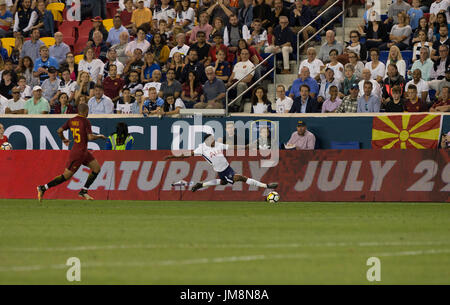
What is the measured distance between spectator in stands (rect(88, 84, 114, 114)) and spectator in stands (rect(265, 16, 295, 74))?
4871mm

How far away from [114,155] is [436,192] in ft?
26.7

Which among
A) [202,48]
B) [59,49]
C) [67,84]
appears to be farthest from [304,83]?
[59,49]

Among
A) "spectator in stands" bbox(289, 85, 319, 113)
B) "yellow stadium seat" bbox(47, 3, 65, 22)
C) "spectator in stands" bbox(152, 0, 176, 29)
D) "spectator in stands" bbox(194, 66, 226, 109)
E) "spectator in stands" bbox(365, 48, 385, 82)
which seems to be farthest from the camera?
"yellow stadium seat" bbox(47, 3, 65, 22)

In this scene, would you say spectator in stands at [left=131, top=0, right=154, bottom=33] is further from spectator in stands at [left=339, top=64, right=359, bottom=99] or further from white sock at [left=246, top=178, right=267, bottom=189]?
white sock at [left=246, top=178, right=267, bottom=189]

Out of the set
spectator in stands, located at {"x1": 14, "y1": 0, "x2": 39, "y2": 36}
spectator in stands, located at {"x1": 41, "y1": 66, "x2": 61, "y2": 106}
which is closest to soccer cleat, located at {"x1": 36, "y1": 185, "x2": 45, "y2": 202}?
spectator in stands, located at {"x1": 41, "y1": 66, "x2": 61, "y2": 106}

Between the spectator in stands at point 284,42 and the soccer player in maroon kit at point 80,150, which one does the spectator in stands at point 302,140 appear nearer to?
the spectator in stands at point 284,42

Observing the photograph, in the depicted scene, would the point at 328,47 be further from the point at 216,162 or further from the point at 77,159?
the point at 77,159

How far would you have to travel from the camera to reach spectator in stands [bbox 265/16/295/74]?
26.7 m

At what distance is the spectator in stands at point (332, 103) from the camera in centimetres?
2459

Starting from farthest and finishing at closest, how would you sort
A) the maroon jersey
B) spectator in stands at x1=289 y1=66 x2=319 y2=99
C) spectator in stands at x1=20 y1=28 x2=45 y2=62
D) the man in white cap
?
spectator in stands at x1=20 y1=28 x2=45 y2=62 < the man in white cap < spectator in stands at x1=289 y1=66 x2=319 y2=99 < the maroon jersey

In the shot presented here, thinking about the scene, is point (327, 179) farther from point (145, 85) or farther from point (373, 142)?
point (145, 85)

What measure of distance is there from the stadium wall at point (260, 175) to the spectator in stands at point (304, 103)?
2376 millimetres

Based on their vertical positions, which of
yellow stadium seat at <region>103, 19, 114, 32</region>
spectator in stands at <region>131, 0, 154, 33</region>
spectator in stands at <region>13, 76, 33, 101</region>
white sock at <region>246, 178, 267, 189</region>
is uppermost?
spectator in stands at <region>131, 0, 154, 33</region>

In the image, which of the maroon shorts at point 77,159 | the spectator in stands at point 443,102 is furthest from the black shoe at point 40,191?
the spectator in stands at point 443,102
